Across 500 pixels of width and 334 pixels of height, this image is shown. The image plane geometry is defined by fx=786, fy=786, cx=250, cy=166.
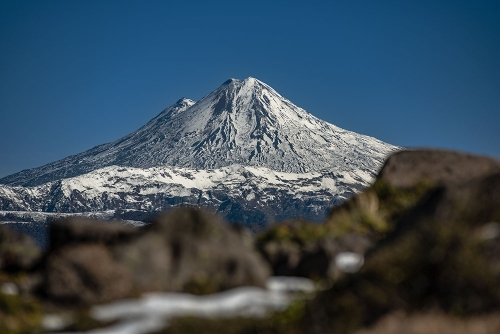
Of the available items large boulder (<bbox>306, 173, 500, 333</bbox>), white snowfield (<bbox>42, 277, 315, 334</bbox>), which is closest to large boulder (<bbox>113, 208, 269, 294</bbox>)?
white snowfield (<bbox>42, 277, 315, 334</bbox>)

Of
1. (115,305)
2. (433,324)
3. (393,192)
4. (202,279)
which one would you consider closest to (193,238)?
(202,279)

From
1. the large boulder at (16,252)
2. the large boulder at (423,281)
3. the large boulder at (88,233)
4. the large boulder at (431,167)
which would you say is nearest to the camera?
the large boulder at (423,281)

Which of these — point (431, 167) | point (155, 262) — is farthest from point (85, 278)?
point (431, 167)

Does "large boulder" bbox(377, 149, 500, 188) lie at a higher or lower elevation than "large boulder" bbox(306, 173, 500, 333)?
higher

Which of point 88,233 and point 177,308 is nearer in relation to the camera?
point 177,308

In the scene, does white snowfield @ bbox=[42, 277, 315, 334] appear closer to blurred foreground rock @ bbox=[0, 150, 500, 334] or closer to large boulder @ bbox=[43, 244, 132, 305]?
blurred foreground rock @ bbox=[0, 150, 500, 334]

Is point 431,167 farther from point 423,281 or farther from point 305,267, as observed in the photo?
point 423,281

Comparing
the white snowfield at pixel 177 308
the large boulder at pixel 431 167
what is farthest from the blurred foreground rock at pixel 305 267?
the large boulder at pixel 431 167

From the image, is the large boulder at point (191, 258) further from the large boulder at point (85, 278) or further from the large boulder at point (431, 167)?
the large boulder at point (431, 167)

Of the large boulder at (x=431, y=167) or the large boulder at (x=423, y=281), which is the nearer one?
the large boulder at (x=423, y=281)

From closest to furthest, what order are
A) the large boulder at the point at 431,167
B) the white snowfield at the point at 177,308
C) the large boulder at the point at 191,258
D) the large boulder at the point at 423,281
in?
the large boulder at the point at 423,281
the white snowfield at the point at 177,308
the large boulder at the point at 191,258
the large boulder at the point at 431,167

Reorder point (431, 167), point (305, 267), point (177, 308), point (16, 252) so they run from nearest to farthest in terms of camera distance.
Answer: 1. point (177, 308)
2. point (305, 267)
3. point (16, 252)
4. point (431, 167)

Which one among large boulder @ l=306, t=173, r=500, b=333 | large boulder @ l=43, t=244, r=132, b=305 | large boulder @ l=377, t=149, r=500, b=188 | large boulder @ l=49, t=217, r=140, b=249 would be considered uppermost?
large boulder @ l=377, t=149, r=500, b=188

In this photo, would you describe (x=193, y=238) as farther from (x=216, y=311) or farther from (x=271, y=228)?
(x=271, y=228)
